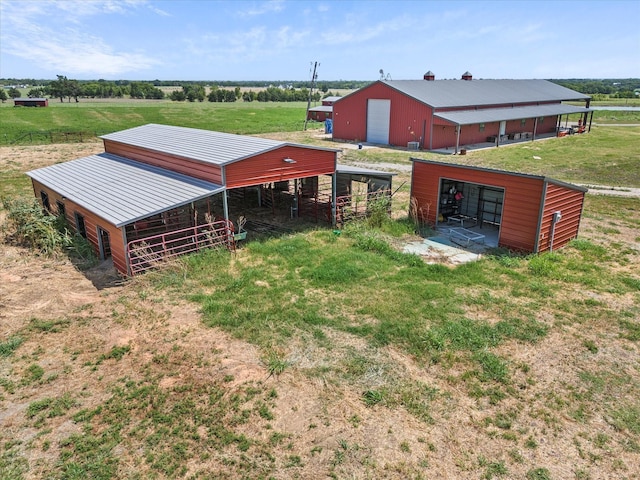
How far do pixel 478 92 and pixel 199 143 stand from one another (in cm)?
3557

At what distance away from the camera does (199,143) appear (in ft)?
61.3

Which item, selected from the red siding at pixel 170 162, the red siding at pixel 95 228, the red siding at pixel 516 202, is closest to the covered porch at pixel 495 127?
the red siding at pixel 516 202

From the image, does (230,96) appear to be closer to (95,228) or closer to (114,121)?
(114,121)

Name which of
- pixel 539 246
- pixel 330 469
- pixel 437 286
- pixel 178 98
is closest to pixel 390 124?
pixel 539 246

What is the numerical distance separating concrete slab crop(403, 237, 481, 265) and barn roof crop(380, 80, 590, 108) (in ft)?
77.1

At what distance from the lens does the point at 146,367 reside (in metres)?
9.23

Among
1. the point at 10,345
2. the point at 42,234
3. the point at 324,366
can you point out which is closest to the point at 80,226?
the point at 42,234

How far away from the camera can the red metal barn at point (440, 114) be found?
37656mm

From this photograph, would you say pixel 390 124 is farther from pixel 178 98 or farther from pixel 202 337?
pixel 178 98

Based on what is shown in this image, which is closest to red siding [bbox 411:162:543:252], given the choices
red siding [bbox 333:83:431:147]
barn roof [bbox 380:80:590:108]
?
red siding [bbox 333:83:431:147]

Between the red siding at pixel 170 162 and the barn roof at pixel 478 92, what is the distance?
24.2 m

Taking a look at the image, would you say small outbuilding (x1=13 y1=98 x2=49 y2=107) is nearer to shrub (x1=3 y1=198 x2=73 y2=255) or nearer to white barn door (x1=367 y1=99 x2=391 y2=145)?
white barn door (x1=367 y1=99 x2=391 y2=145)

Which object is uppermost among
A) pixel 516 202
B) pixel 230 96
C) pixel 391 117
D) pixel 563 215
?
pixel 230 96

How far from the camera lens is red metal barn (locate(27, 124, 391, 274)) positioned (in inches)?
562
